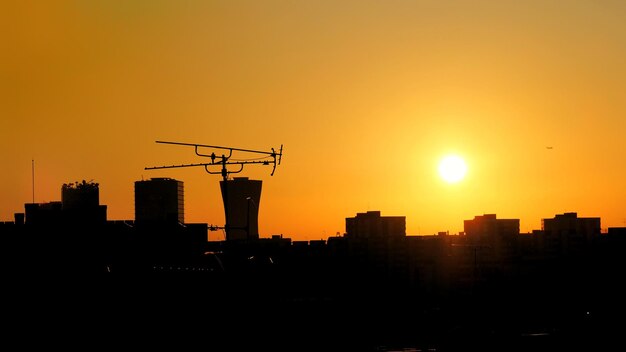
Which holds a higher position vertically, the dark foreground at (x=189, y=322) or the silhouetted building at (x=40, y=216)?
the silhouetted building at (x=40, y=216)

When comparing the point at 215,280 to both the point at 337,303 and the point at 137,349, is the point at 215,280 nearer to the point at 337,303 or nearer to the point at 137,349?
the point at 137,349

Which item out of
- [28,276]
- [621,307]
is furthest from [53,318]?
[621,307]

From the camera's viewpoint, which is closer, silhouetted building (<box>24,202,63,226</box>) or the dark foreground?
the dark foreground

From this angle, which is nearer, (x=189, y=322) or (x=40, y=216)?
(x=189, y=322)

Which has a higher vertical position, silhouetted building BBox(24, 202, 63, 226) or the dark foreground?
silhouetted building BBox(24, 202, 63, 226)

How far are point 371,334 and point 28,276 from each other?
5481 cm

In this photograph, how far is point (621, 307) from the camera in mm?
169625

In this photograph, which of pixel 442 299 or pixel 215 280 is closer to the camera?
pixel 215 280

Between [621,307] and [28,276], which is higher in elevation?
[28,276]

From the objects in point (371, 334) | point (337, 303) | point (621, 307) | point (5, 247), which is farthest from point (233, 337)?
point (621, 307)

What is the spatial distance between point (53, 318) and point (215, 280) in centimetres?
Result: 1796

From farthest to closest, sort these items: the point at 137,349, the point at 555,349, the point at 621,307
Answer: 1. the point at 621,307
2. the point at 555,349
3. the point at 137,349

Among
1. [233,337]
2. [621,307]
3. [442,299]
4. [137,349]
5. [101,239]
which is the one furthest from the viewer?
[442,299]

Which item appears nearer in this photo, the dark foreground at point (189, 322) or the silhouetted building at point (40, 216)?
the dark foreground at point (189, 322)
